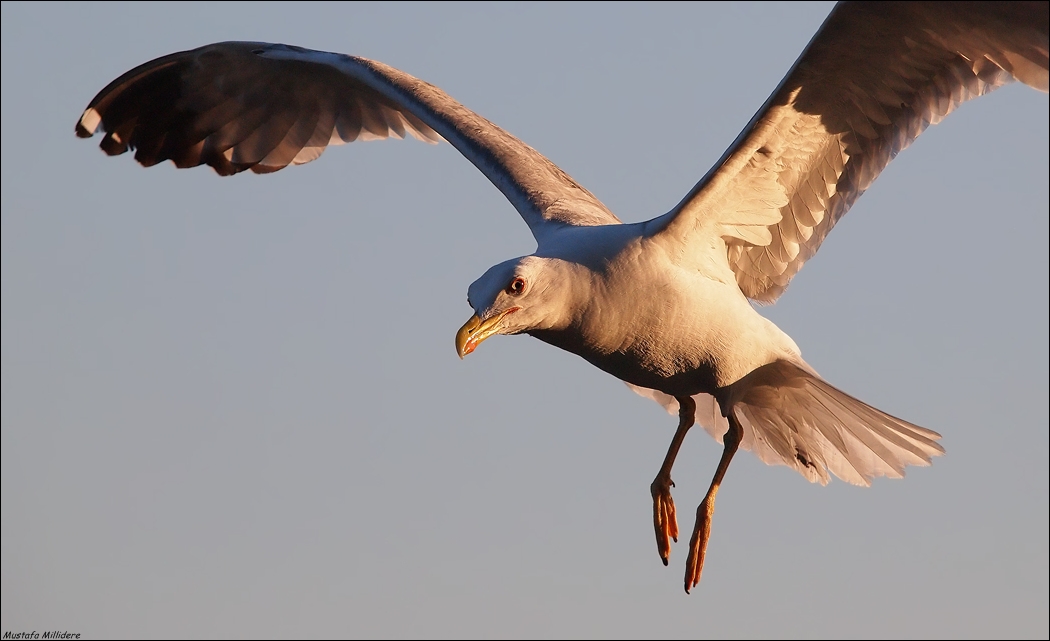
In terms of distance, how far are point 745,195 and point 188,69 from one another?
16.3 feet

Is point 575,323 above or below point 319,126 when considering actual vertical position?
below

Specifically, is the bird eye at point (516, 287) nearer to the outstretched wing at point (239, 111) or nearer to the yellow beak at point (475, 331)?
the yellow beak at point (475, 331)

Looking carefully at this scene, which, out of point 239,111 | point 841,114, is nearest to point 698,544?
point 841,114

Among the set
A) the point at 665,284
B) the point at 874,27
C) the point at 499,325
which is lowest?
the point at 499,325

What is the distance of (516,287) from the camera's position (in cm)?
740

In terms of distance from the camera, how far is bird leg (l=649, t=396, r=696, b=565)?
30.9 ft

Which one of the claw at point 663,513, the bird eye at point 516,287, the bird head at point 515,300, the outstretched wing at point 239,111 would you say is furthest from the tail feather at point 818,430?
the outstretched wing at point 239,111

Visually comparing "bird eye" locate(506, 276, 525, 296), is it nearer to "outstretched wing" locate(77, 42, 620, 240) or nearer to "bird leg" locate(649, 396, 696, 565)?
"bird leg" locate(649, 396, 696, 565)

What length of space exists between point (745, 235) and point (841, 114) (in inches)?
38.2

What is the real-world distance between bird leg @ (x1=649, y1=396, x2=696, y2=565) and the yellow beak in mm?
2482

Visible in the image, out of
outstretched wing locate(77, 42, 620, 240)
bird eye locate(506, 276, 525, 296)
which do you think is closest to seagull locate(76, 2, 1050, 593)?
bird eye locate(506, 276, 525, 296)

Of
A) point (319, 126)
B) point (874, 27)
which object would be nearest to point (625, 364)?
point (874, 27)

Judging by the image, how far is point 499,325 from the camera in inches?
293

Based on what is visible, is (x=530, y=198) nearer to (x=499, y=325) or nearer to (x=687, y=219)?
(x=687, y=219)
